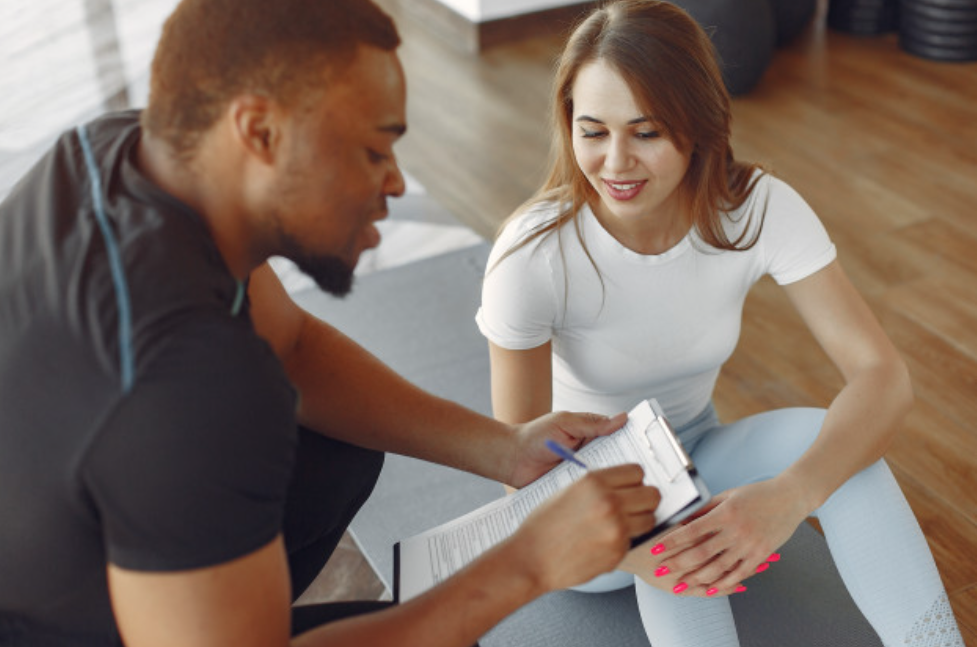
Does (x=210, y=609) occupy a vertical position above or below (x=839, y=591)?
above

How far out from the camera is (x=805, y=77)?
3791mm

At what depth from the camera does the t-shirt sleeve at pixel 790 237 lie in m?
1.57

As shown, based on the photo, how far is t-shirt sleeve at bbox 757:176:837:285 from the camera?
157 cm

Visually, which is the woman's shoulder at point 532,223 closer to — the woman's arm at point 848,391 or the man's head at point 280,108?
the woman's arm at point 848,391

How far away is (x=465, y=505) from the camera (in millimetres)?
2002

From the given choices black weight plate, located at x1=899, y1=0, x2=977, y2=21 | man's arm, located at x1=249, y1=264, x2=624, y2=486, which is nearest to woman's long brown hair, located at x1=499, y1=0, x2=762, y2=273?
man's arm, located at x1=249, y1=264, x2=624, y2=486

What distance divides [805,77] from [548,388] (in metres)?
2.60

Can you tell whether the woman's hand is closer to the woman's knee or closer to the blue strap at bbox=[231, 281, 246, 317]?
the woman's knee

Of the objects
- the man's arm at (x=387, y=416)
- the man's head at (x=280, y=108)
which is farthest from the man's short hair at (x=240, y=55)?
the man's arm at (x=387, y=416)

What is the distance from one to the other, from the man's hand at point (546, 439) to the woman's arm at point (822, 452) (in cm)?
17

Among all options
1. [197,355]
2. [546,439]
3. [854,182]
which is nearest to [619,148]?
[546,439]

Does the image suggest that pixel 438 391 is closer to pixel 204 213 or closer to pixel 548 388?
pixel 548 388

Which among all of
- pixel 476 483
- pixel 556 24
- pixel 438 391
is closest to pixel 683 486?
pixel 476 483

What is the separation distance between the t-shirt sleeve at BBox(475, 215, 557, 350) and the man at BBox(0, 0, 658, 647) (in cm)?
39
